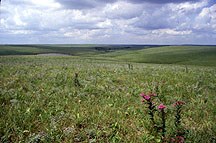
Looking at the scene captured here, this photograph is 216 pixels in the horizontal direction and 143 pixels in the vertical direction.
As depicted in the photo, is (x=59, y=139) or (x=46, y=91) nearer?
(x=59, y=139)

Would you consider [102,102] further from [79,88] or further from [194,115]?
[194,115]

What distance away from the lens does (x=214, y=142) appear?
6.47m

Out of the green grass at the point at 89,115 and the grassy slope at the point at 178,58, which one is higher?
the green grass at the point at 89,115

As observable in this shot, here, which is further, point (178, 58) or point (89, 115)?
point (178, 58)

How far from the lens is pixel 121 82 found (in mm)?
14969

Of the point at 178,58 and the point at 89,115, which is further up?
the point at 89,115

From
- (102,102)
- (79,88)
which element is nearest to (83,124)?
(102,102)

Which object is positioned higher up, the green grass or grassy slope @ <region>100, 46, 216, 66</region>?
the green grass

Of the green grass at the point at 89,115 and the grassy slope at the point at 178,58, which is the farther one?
the grassy slope at the point at 178,58

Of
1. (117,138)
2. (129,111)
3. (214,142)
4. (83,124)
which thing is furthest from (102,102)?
(214,142)

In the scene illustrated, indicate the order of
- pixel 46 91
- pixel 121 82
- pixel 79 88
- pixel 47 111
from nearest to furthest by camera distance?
pixel 47 111 < pixel 46 91 < pixel 79 88 < pixel 121 82

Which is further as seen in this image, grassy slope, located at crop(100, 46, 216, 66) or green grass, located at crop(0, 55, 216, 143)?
grassy slope, located at crop(100, 46, 216, 66)

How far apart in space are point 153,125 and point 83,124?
6.94 ft

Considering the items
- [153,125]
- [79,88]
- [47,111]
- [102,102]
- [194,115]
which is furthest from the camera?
[79,88]
